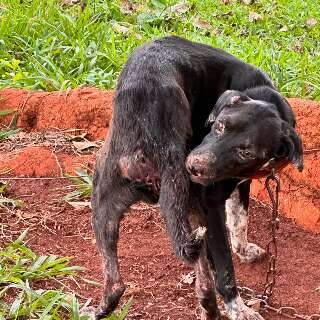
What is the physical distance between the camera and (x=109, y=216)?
4.25 metres

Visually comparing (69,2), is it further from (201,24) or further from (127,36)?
(201,24)

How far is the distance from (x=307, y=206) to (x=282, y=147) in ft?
6.42

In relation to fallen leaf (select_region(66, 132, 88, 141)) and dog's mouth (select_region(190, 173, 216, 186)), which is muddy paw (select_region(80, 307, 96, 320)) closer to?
dog's mouth (select_region(190, 173, 216, 186))

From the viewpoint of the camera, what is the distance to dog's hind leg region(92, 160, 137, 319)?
4.24m

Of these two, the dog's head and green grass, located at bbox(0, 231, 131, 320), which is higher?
the dog's head

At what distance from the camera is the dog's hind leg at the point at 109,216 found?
424 cm

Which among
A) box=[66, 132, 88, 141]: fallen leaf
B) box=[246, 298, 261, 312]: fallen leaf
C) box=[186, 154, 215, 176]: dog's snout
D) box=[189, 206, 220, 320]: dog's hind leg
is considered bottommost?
box=[66, 132, 88, 141]: fallen leaf

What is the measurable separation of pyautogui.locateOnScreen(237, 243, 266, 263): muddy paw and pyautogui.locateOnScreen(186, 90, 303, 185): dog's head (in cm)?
123

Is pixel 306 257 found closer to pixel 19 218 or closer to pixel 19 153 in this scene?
pixel 19 218

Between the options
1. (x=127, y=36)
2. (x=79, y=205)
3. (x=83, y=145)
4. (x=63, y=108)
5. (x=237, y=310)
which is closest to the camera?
(x=237, y=310)

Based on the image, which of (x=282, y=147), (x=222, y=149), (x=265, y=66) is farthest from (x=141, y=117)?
(x=265, y=66)

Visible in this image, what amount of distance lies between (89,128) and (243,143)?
311 cm

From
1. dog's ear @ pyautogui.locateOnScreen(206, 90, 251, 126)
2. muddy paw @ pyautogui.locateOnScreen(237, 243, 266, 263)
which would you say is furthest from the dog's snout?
muddy paw @ pyautogui.locateOnScreen(237, 243, 266, 263)

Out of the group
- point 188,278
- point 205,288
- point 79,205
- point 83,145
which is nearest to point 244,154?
point 205,288
